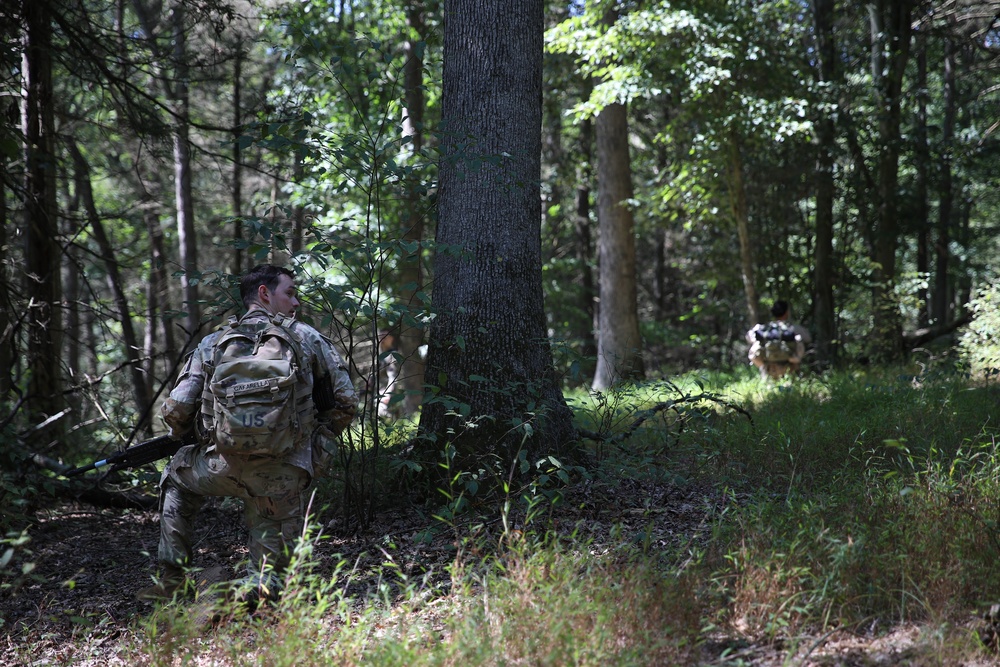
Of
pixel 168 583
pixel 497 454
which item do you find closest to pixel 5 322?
pixel 168 583

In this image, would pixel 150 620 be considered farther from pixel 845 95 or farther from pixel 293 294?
pixel 845 95

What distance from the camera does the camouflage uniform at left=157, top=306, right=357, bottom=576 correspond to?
4047 mm

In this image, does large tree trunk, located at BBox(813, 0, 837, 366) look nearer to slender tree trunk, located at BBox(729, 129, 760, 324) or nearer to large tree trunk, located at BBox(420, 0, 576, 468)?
slender tree trunk, located at BBox(729, 129, 760, 324)

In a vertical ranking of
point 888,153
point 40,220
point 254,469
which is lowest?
point 254,469


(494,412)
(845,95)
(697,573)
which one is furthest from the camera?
(845,95)

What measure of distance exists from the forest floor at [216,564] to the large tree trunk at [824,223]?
803 centimetres

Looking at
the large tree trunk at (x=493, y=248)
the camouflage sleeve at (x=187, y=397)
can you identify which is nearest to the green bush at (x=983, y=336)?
the large tree trunk at (x=493, y=248)

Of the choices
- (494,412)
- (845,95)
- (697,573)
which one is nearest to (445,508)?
(494,412)

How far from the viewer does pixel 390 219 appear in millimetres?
12602

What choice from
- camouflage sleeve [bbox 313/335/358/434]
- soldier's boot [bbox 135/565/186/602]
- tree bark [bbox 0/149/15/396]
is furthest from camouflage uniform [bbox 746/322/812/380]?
tree bark [bbox 0/149/15/396]

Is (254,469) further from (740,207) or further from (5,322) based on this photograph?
(740,207)

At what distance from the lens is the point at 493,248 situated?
17.1 feet

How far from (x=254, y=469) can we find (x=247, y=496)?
0.68 ft

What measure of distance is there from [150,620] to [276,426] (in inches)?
41.1
